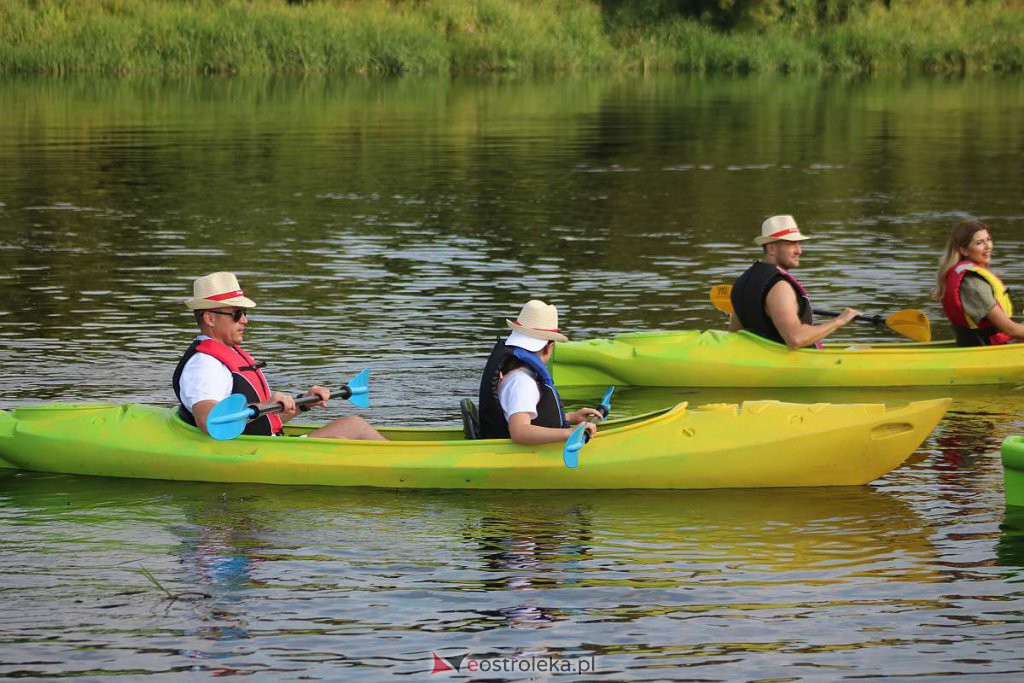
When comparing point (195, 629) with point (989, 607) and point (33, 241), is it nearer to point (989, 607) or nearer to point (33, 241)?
point (989, 607)

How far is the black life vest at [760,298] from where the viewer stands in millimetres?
11352

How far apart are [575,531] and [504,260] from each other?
9290 mm

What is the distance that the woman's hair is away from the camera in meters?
11.6

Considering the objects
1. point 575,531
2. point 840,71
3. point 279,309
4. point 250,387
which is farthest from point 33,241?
point 840,71

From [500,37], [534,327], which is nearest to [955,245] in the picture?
[534,327]

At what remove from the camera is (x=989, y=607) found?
7.48 meters

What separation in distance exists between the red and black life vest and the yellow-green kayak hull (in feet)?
0.31

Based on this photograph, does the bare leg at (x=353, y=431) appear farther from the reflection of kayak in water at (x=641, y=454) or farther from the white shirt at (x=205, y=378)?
the white shirt at (x=205, y=378)

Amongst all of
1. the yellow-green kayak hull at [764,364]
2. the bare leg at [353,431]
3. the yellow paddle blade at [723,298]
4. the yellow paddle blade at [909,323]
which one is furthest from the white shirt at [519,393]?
the yellow paddle blade at [909,323]

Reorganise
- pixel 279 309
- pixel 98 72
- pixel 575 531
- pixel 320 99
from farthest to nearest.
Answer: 1. pixel 98 72
2. pixel 320 99
3. pixel 279 309
4. pixel 575 531

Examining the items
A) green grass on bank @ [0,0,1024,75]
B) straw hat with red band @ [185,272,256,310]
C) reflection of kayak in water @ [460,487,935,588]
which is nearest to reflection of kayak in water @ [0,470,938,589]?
reflection of kayak in water @ [460,487,935,588]

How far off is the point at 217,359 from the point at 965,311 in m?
5.49

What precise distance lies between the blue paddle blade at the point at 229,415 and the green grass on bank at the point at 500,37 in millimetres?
30013

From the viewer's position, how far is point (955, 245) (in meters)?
11.7
